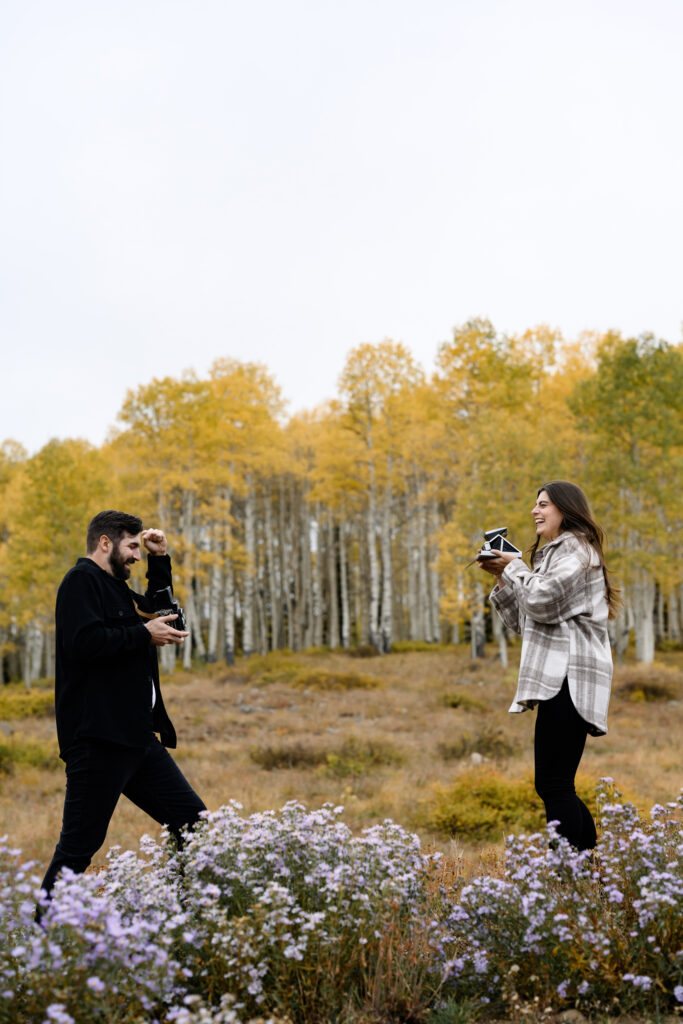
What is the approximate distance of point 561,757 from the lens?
3812 mm

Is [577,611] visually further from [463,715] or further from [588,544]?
[463,715]

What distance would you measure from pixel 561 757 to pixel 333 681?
1631cm

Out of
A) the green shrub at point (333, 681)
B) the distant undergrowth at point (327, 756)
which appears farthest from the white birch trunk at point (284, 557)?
the distant undergrowth at point (327, 756)

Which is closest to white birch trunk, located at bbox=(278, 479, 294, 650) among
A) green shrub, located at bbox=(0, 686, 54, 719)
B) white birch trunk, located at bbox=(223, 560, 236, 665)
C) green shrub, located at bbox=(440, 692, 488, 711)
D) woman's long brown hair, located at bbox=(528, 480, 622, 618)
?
white birch trunk, located at bbox=(223, 560, 236, 665)

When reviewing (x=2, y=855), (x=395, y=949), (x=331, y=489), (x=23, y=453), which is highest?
(x=23, y=453)

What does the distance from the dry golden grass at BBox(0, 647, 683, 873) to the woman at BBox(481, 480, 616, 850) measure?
714 mm

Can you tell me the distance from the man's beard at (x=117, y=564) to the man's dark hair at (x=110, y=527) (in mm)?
44

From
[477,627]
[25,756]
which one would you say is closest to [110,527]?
[25,756]

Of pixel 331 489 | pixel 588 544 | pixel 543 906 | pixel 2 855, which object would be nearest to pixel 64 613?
pixel 2 855

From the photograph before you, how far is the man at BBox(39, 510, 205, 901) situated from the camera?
3.53 metres

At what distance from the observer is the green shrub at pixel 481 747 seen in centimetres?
1134

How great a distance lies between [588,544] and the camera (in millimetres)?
4082

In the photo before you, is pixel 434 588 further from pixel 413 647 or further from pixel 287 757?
pixel 287 757

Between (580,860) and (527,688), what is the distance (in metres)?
0.93
